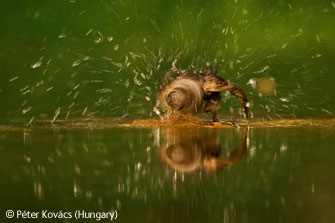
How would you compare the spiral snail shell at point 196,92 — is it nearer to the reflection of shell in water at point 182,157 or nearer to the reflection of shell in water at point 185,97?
the reflection of shell in water at point 185,97

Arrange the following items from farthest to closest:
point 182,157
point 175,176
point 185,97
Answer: point 185,97, point 182,157, point 175,176

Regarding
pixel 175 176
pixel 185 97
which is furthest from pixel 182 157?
pixel 185 97

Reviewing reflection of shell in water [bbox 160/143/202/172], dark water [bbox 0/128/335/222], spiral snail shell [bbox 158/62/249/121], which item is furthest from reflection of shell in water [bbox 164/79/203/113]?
reflection of shell in water [bbox 160/143/202/172]

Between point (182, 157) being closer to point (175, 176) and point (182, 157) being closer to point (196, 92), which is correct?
point (175, 176)

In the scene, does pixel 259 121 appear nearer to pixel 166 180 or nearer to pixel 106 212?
pixel 166 180

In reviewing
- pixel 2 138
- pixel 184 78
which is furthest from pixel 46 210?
pixel 184 78

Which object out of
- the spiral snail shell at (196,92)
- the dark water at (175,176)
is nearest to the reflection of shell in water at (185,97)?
the spiral snail shell at (196,92)

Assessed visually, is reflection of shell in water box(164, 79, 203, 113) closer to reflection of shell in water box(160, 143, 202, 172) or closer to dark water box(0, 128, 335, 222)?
dark water box(0, 128, 335, 222)
